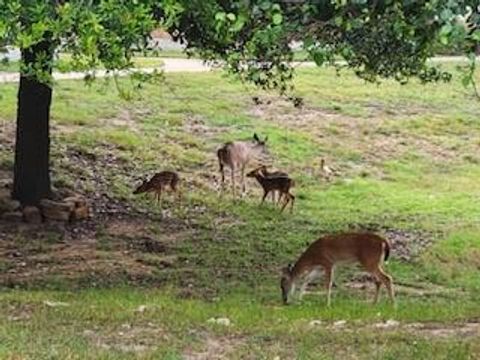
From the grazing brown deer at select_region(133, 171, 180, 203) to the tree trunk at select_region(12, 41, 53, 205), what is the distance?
6.09ft

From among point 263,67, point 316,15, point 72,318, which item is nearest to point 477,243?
point 263,67

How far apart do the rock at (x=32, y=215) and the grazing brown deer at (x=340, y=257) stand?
4482mm

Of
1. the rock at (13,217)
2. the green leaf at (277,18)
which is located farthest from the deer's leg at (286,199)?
the green leaf at (277,18)

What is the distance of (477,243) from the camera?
15781 mm

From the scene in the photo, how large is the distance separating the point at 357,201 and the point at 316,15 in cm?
1274

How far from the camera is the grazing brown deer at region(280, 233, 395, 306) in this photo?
38.0 feet

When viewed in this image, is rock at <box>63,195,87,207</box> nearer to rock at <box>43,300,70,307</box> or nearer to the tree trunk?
the tree trunk

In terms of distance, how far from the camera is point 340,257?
463 inches

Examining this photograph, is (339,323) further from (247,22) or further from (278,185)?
(278,185)

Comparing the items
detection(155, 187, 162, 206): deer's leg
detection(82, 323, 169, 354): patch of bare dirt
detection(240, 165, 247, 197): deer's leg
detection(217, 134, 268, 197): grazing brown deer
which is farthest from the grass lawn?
detection(217, 134, 268, 197): grazing brown deer

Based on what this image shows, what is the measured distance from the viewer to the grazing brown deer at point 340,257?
11570 mm

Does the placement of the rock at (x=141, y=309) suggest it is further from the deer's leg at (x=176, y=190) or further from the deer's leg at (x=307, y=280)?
the deer's leg at (x=176, y=190)

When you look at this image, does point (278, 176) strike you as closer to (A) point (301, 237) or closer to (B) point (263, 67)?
(A) point (301, 237)

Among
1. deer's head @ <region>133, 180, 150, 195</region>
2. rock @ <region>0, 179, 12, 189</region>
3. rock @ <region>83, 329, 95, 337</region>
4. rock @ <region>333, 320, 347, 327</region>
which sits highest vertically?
rock @ <region>83, 329, 95, 337</region>
